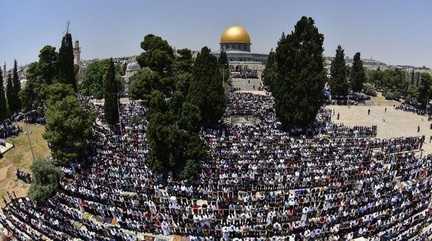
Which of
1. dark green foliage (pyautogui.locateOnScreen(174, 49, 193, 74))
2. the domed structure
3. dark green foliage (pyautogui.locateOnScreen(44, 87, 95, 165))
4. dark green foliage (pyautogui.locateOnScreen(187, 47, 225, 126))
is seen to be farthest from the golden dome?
dark green foliage (pyautogui.locateOnScreen(44, 87, 95, 165))

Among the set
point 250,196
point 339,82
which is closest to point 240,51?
point 339,82

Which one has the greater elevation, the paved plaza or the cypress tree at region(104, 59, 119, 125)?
the cypress tree at region(104, 59, 119, 125)

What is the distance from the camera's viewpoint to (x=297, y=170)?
40250 mm

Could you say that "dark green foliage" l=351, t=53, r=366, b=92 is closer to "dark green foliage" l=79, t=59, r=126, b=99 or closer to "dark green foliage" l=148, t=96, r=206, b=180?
"dark green foliage" l=79, t=59, r=126, b=99

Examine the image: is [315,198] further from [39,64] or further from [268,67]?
[268,67]

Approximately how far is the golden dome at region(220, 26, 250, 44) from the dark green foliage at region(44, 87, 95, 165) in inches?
3624

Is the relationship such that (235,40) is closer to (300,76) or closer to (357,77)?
(357,77)

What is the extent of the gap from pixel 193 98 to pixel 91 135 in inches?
452

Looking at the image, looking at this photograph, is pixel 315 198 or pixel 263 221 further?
pixel 315 198

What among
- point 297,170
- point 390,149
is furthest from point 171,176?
point 390,149

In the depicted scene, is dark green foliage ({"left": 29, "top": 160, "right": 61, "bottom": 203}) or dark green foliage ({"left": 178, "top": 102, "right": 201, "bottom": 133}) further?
dark green foliage ({"left": 178, "top": 102, "right": 201, "bottom": 133})

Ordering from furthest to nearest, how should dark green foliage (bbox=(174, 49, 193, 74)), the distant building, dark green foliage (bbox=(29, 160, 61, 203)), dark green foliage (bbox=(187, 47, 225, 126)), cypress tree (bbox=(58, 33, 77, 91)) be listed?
1. the distant building
2. dark green foliage (bbox=(174, 49, 193, 74))
3. cypress tree (bbox=(58, 33, 77, 91))
4. dark green foliage (bbox=(187, 47, 225, 126))
5. dark green foliage (bbox=(29, 160, 61, 203))

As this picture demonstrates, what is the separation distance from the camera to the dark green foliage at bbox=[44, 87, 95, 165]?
147ft

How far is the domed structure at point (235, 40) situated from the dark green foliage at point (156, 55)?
71349mm
